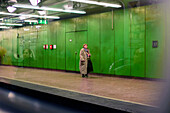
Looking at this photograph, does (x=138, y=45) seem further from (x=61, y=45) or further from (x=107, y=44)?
(x=61, y=45)

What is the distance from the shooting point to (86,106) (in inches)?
206

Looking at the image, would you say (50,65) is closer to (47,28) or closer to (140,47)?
(47,28)

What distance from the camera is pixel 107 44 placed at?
1065 cm

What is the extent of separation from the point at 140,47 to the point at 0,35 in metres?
7.14

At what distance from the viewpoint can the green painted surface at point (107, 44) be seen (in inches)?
410

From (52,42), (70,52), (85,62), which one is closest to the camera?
(85,62)

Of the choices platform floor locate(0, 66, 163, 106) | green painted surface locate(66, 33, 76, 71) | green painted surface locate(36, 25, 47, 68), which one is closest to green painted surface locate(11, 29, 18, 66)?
platform floor locate(0, 66, 163, 106)

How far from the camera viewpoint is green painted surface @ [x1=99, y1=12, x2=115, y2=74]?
410 inches

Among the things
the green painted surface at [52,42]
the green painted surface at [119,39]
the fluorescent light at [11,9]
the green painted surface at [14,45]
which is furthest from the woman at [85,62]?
the green painted surface at [14,45]

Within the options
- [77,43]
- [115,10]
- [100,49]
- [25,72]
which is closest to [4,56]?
[25,72]

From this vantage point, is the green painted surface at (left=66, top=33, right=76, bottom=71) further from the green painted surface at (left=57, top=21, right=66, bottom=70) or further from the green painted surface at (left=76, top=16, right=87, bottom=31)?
the green painted surface at (left=76, top=16, right=87, bottom=31)

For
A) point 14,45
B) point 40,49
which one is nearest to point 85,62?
point 40,49

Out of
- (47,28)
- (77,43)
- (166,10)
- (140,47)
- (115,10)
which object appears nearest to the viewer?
(166,10)

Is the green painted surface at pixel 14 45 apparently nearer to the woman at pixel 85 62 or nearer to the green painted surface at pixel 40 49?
the green painted surface at pixel 40 49
